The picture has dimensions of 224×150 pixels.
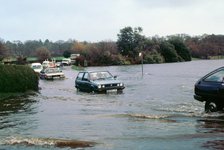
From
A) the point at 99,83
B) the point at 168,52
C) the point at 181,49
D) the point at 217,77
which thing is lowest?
the point at 99,83

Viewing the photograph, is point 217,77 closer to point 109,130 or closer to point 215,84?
point 215,84

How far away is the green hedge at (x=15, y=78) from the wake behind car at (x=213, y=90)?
45.1 ft

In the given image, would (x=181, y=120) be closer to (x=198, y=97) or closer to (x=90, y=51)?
(x=198, y=97)

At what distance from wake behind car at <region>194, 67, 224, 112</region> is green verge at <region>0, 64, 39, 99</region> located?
1296 cm

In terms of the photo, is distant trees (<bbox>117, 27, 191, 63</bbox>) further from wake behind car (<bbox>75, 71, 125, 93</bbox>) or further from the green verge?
the green verge

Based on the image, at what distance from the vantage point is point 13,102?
2153cm

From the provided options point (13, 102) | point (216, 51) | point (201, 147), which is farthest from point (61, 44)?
point (201, 147)

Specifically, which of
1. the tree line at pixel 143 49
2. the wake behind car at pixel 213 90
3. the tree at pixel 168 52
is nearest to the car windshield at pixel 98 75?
the wake behind car at pixel 213 90

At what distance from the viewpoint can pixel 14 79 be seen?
26.8 metres

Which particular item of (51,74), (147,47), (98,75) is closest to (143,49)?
(147,47)

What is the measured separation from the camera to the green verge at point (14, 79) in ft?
86.3

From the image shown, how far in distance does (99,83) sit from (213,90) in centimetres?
1336

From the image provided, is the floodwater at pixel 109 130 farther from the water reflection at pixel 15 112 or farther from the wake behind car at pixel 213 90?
the wake behind car at pixel 213 90

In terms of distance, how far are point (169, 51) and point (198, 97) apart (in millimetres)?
109249
